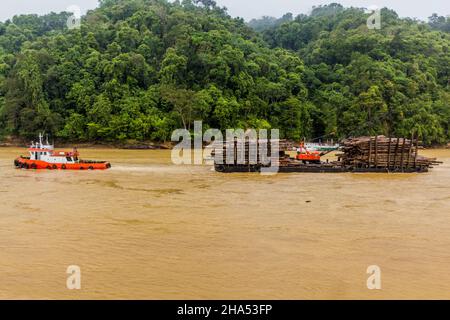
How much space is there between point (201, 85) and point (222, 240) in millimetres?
49668

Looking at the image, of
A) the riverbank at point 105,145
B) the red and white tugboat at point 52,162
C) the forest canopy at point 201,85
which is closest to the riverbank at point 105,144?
the riverbank at point 105,145

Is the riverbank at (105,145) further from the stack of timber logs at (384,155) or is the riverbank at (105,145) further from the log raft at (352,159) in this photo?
the stack of timber logs at (384,155)

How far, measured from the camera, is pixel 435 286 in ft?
27.5

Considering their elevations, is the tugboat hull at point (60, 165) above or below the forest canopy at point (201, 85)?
below

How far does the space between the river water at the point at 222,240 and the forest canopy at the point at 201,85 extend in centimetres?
3432

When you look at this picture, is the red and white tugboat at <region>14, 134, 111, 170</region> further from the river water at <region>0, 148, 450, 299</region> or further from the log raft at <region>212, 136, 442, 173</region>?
the log raft at <region>212, 136, 442, 173</region>

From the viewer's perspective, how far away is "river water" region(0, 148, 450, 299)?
27.1ft

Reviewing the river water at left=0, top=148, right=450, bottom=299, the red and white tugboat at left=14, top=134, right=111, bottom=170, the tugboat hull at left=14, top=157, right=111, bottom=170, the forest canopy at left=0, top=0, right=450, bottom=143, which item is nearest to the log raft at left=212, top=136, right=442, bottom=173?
the river water at left=0, top=148, right=450, bottom=299

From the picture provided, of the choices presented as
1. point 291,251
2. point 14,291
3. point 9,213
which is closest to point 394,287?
point 291,251

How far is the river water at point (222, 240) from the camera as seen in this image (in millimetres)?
8258

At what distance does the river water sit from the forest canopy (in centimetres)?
3432

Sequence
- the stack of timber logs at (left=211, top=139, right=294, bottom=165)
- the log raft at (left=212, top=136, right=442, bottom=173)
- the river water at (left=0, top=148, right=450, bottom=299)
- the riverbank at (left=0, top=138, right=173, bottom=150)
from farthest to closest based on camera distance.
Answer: the riverbank at (left=0, top=138, right=173, bottom=150) < the log raft at (left=212, top=136, right=442, bottom=173) < the stack of timber logs at (left=211, top=139, right=294, bottom=165) < the river water at (left=0, top=148, right=450, bottom=299)

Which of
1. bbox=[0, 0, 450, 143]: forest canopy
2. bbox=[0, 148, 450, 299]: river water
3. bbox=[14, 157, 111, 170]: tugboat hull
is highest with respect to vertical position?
bbox=[0, 0, 450, 143]: forest canopy
